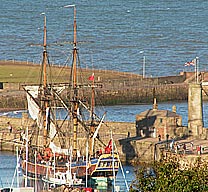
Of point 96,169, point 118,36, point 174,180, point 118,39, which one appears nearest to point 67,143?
point 96,169

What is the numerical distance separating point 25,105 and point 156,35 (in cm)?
6169

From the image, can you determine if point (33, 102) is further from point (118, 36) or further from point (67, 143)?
point (118, 36)

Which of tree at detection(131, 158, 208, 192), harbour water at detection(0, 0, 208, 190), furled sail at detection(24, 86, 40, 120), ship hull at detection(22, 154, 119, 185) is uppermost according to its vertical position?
harbour water at detection(0, 0, 208, 190)

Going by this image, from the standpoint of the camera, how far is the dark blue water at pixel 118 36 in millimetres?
102625

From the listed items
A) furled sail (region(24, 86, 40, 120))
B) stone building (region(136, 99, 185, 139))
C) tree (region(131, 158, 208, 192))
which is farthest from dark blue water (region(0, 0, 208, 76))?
tree (region(131, 158, 208, 192))

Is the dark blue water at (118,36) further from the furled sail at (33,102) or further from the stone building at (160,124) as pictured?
the stone building at (160,124)

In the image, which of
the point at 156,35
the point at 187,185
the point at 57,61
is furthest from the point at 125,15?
the point at 187,185

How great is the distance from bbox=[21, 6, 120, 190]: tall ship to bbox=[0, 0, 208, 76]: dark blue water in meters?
33.0

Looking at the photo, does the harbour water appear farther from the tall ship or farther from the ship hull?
the tall ship

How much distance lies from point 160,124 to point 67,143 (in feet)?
14.7

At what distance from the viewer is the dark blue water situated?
337 feet

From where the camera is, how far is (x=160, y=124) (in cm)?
5269

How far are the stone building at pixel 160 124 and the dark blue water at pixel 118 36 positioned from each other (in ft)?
120

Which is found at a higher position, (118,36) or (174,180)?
(118,36)
